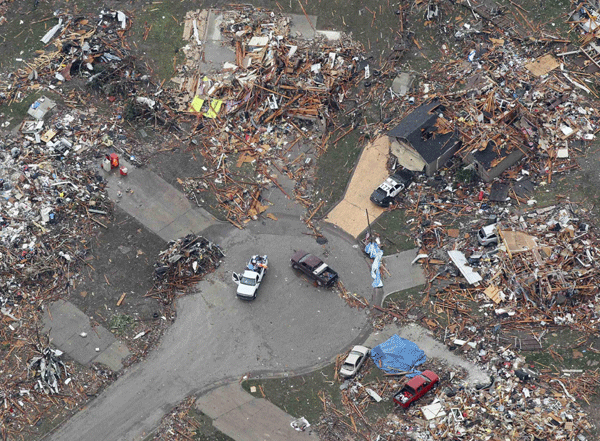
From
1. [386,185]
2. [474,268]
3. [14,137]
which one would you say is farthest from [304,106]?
[14,137]

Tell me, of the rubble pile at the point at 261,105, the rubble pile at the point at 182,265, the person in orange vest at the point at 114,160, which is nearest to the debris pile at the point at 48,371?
→ the rubble pile at the point at 182,265

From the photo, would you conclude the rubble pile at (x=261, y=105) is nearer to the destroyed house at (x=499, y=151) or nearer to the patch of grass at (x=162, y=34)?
the patch of grass at (x=162, y=34)

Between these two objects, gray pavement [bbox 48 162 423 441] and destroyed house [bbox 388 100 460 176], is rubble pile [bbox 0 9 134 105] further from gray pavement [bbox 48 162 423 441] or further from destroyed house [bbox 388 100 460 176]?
destroyed house [bbox 388 100 460 176]

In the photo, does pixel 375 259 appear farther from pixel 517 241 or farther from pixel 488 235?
pixel 517 241

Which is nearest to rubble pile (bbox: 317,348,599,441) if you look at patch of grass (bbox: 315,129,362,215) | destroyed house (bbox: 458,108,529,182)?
destroyed house (bbox: 458,108,529,182)

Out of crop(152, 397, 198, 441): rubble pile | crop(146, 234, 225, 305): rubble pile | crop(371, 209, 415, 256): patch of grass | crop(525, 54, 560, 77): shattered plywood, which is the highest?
crop(525, 54, 560, 77): shattered plywood

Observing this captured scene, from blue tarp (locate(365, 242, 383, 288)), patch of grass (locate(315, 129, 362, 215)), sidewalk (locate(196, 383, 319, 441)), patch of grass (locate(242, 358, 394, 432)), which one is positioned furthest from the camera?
patch of grass (locate(315, 129, 362, 215))

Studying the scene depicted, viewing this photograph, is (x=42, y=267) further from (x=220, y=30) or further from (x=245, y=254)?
(x=220, y=30)

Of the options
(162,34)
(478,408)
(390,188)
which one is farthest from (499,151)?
(162,34)
